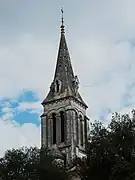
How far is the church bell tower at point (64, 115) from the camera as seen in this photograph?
8244 cm

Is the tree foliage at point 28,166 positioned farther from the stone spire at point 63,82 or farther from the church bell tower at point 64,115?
the stone spire at point 63,82

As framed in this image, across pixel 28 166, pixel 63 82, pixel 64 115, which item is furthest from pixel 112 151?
pixel 63 82

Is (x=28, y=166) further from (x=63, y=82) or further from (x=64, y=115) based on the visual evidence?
(x=63, y=82)

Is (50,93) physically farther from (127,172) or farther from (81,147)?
(127,172)

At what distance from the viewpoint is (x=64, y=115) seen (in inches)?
3376

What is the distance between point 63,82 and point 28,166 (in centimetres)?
3591

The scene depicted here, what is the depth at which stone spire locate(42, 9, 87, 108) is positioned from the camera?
289 feet

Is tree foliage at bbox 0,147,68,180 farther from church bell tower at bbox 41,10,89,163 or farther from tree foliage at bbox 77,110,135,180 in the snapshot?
church bell tower at bbox 41,10,89,163

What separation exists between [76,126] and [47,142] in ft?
18.1

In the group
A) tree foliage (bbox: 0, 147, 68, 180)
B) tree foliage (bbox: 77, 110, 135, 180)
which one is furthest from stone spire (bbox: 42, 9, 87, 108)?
tree foliage (bbox: 77, 110, 135, 180)

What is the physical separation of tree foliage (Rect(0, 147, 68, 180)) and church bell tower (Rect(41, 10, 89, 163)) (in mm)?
23454

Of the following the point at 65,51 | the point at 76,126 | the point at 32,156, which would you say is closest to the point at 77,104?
the point at 76,126

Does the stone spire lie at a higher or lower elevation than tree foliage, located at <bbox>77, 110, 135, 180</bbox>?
higher

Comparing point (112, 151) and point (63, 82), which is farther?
point (63, 82)
